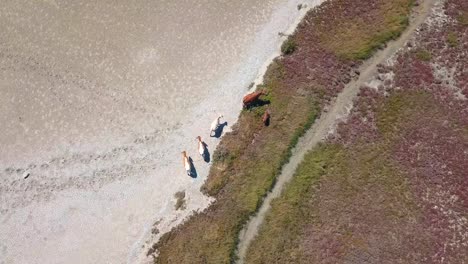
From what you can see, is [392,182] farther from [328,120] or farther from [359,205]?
[328,120]

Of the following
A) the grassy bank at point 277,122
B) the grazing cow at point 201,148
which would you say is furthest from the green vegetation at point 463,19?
the grazing cow at point 201,148

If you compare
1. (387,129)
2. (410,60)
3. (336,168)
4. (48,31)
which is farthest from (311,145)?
(48,31)

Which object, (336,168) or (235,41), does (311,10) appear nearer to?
(235,41)

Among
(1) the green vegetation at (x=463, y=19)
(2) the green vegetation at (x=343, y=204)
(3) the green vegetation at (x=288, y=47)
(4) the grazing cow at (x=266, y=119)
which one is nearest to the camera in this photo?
(2) the green vegetation at (x=343, y=204)

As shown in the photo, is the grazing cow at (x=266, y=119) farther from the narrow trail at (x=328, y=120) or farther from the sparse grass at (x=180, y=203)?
the sparse grass at (x=180, y=203)

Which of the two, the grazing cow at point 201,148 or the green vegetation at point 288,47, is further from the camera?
the green vegetation at point 288,47

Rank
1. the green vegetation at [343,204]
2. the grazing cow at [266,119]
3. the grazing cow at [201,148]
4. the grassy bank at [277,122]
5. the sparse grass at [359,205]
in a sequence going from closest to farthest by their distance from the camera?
1. the sparse grass at [359,205]
2. the green vegetation at [343,204]
3. the grassy bank at [277,122]
4. the grazing cow at [201,148]
5. the grazing cow at [266,119]

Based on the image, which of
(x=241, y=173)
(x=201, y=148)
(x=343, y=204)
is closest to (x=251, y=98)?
(x=201, y=148)
